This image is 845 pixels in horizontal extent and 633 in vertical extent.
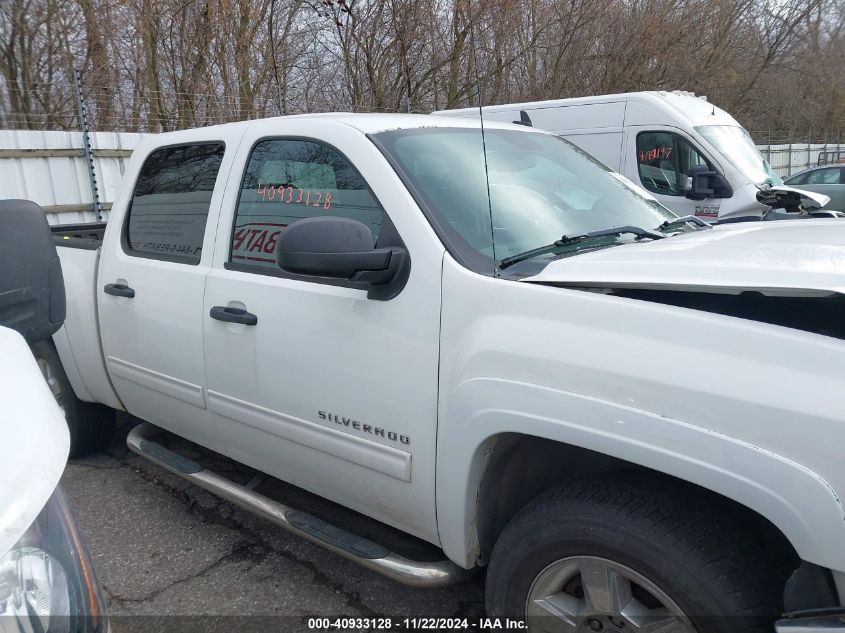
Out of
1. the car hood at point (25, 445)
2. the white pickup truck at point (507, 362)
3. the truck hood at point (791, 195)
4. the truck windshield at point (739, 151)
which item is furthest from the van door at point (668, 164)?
the car hood at point (25, 445)

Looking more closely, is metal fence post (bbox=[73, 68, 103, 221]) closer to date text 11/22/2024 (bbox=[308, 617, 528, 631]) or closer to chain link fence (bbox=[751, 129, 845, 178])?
date text 11/22/2024 (bbox=[308, 617, 528, 631])

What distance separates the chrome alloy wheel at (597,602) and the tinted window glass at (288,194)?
1.29m

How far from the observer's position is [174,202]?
334 cm

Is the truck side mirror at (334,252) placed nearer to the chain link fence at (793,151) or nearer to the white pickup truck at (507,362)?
the white pickup truck at (507,362)

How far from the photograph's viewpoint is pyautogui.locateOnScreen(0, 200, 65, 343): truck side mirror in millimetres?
1703

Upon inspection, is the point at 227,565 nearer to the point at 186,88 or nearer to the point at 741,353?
the point at 741,353

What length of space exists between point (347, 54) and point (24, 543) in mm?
14626

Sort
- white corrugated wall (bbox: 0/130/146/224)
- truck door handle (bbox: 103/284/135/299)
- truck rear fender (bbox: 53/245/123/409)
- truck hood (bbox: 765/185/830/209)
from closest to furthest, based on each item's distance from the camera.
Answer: truck door handle (bbox: 103/284/135/299), truck rear fender (bbox: 53/245/123/409), truck hood (bbox: 765/185/830/209), white corrugated wall (bbox: 0/130/146/224)

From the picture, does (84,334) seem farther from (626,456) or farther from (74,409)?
(626,456)

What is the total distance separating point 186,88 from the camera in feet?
41.9

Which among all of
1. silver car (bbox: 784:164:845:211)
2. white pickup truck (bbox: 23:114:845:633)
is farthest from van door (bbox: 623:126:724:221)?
silver car (bbox: 784:164:845:211)

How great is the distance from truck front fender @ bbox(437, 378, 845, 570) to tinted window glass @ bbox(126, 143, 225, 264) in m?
1.61

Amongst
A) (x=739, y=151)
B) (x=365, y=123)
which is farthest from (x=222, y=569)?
(x=739, y=151)

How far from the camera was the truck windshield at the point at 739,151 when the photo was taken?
25.7 ft
